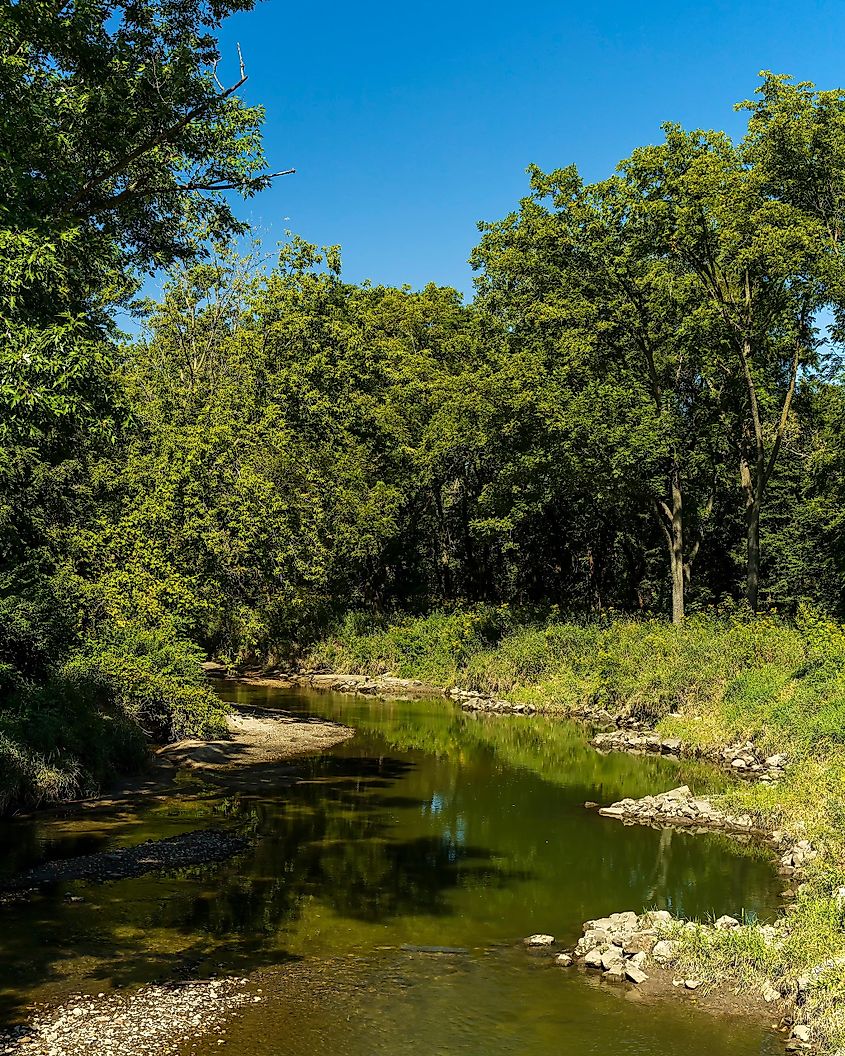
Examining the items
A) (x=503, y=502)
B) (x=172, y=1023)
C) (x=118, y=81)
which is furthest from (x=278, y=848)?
(x=503, y=502)

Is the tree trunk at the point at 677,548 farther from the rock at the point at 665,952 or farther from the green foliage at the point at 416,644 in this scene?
the rock at the point at 665,952

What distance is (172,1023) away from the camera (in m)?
9.84

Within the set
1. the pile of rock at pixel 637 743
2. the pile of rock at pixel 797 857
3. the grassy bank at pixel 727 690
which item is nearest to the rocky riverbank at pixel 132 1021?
the grassy bank at pixel 727 690

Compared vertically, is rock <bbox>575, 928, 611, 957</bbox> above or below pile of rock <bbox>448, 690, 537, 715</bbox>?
below

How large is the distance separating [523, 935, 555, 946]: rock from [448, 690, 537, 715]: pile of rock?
821 inches

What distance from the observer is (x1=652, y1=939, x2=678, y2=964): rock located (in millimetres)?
11727

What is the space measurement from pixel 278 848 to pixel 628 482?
76.3 feet

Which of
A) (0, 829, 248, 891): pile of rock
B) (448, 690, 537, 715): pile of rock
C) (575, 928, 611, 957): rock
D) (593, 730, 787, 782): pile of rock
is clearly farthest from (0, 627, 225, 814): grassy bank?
(448, 690, 537, 715): pile of rock

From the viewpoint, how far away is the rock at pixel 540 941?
41.1 ft

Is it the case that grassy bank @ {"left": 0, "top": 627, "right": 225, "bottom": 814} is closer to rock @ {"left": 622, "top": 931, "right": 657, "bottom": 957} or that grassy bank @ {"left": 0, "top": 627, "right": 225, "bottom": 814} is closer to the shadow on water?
the shadow on water

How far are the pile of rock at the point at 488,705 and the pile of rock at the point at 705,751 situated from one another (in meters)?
5.82

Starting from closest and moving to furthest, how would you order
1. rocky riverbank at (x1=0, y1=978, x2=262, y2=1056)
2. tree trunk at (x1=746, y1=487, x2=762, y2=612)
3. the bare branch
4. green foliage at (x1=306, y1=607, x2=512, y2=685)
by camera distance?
rocky riverbank at (x1=0, y1=978, x2=262, y2=1056)
the bare branch
tree trunk at (x1=746, y1=487, x2=762, y2=612)
green foliage at (x1=306, y1=607, x2=512, y2=685)

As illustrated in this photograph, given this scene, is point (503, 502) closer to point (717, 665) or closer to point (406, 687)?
point (406, 687)

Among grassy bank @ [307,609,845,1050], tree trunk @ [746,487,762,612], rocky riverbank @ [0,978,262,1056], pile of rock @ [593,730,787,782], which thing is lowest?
rocky riverbank @ [0,978,262,1056]
